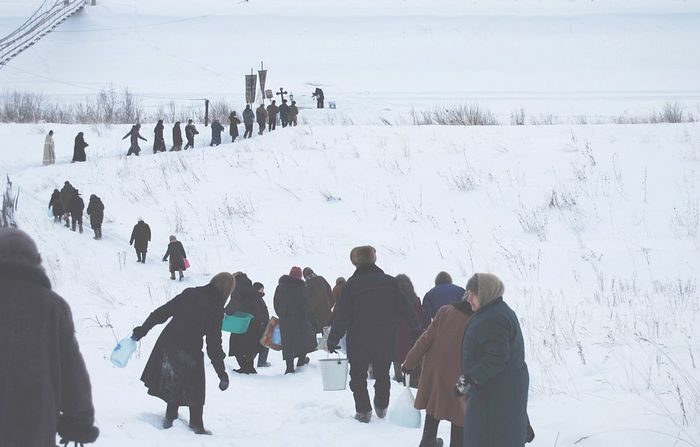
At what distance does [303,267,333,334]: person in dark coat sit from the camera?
12.8 meters

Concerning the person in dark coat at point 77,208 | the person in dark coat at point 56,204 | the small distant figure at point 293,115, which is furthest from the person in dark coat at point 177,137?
the person in dark coat at point 77,208

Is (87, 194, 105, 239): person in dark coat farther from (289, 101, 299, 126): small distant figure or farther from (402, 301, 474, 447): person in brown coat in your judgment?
(402, 301, 474, 447): person in brown coat

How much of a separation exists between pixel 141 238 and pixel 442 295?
1134cm

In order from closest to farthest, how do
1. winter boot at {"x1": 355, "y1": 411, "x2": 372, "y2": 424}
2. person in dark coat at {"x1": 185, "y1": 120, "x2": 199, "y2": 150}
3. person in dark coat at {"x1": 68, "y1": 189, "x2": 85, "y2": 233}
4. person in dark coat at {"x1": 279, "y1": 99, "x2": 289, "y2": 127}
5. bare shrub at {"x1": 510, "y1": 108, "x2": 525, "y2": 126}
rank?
winter boot at {"x1": 355, "y1": 411, "x2": 372, "y2": 424} < person in dark coat at {"x1": 68, "y1": 189, "x2": 85, "y2": 233} < person in dark coat at {"x1": 185, "y1": 120, "x2": 199, "y2": 150} < bare shrub at {"x1": 510, "y1": 108, "x2": 525, "y2": 126} < person in dark coat at {"x1": 279, "y1": 99, "x2": 289, "y2": 127}

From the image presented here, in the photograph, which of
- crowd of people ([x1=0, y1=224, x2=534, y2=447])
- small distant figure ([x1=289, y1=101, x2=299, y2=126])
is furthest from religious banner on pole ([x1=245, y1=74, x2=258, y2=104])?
crowd of people ([x1=0, y1=224, x2=534, y2=447])

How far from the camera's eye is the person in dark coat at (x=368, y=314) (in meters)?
8.28

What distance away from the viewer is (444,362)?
270 inches

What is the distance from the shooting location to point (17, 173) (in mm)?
27828

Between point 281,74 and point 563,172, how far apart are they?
29.8 meters

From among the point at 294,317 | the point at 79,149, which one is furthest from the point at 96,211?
the point at 294,317

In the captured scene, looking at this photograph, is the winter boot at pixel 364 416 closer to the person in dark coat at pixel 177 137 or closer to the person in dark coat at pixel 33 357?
the person in dark coat at pixel 33 357

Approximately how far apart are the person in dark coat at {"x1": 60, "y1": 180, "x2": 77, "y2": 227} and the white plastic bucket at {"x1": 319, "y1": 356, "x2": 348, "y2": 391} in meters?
13.9

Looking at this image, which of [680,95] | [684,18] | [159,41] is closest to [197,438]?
[680,95]

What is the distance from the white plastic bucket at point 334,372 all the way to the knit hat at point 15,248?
5.22 metres
